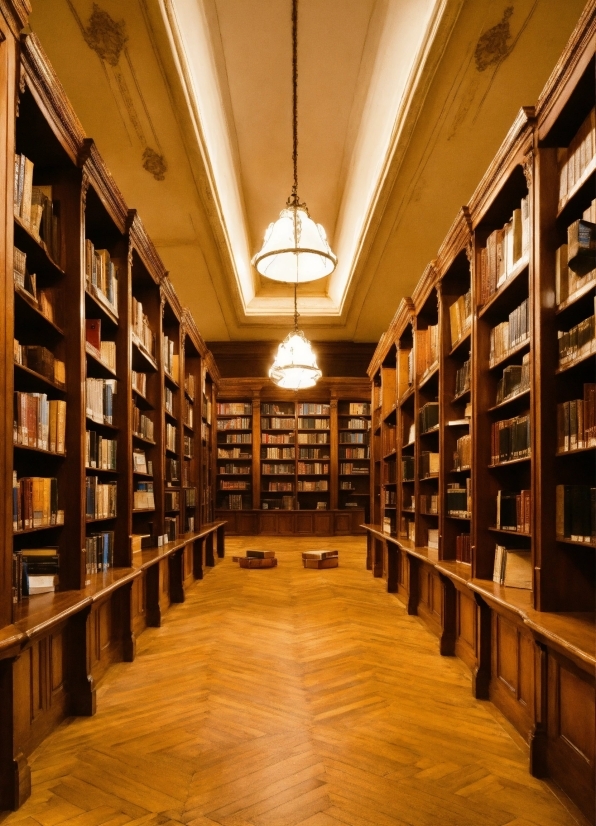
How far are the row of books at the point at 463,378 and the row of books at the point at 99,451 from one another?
2363mm

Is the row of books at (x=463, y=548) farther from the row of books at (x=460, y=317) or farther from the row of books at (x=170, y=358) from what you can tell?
the row of books at (x=170, y=358)

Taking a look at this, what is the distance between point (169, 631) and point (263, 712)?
1972mm

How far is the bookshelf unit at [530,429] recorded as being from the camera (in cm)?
247

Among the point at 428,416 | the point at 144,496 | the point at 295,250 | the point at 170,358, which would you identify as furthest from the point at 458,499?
the point at 170,358

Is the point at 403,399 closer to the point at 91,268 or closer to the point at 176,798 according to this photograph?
the point at 91,268

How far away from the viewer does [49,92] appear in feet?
9.57

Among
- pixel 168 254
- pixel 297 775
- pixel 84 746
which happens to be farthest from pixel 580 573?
pixel 168 254

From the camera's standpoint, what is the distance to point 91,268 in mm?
3850

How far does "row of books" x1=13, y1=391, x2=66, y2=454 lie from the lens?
294cm

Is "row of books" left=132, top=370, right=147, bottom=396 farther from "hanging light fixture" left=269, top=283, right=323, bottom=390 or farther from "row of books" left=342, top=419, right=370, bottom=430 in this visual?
"row of books" left=342, top=419, right=370, bottom=430

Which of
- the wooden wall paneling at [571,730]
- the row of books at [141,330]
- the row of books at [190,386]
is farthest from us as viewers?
the row of books at [190,386]

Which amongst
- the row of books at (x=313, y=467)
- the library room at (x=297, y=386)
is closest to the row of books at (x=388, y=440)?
the library room at (x=297, y=386)

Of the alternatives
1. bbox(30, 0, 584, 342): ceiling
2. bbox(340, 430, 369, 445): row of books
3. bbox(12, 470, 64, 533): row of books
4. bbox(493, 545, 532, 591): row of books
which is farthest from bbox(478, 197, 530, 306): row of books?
bbox(340, 430, 369, 445): row of books

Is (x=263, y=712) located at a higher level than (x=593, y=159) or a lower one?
lower
